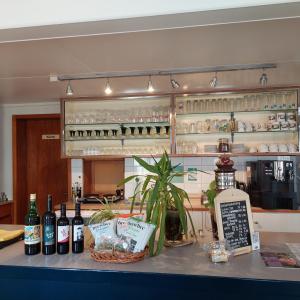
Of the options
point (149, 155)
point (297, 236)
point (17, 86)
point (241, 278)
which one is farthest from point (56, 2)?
point (149, 155)

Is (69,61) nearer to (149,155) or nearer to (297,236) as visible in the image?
(149,155)

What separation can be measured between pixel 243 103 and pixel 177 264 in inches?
114

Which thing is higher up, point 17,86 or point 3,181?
point 17,86

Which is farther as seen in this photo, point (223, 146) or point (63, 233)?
point (223, 146)

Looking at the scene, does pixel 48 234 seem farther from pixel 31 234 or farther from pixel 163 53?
pixel 163 53

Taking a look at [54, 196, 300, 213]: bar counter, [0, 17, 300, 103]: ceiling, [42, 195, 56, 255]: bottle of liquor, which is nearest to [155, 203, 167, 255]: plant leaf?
[42, 195, 56, 255]: bottle of liquor

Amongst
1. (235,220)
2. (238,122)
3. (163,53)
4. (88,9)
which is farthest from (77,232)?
(238,122)

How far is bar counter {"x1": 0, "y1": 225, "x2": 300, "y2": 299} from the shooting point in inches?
49.9

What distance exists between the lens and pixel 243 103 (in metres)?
3.90

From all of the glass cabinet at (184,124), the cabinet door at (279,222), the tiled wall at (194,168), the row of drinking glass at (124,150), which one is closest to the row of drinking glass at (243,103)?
the glass cabinet at (184,124)

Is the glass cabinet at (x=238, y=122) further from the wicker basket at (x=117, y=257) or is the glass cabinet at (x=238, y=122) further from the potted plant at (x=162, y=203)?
the wicker basket at (x=117, y=257)

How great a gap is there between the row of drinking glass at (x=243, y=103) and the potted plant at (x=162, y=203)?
2.41m

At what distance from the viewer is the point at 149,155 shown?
3914 millimetres

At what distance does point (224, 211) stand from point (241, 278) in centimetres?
38
